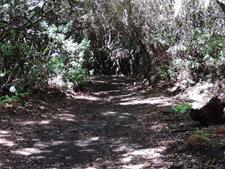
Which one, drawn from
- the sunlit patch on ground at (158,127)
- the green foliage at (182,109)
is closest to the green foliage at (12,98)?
the sunlit patch on ground at (158,127)

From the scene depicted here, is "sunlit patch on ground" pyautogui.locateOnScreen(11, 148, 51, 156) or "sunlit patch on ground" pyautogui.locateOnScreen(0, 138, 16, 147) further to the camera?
"sunlit patch on ground" pyautogui.locateOnScreen(0, 138, 16, 147)

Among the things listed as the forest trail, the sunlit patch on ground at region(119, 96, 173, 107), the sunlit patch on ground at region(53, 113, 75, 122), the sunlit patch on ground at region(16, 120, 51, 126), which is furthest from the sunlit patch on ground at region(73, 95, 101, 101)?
the sunlit patch on ground at region(16, 120, 51, 126)

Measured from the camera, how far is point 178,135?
9047 millimetres

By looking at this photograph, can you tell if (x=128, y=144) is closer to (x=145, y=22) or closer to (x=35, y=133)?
(x=35, y=133)

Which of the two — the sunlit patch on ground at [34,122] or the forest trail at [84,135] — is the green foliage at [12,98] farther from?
the sunlit patch on ground at [34,122]

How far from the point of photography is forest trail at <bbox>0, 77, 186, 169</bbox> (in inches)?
303

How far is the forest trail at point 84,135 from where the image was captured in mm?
7691

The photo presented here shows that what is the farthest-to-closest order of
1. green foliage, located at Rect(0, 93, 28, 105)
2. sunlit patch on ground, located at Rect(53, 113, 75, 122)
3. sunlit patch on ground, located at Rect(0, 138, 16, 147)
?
green foliage, located at Rect(0, 93, 28, 105), sunlit patch on ground, located at Rect(53, 113, 75, 122), sunlit patch on ground, located at Rect(0, 138, 16, 147)

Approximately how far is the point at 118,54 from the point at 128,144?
2575cm

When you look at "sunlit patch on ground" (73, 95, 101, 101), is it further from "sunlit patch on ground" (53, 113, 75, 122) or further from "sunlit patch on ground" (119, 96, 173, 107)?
"sunlit patch on ground" (53, 113, 75, 122)

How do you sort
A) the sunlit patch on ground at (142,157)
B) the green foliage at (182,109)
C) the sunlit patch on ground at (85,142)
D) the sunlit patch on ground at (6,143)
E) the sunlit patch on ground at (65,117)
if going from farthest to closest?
the sunlit patch on ground at (65,117)
the green foliage at (182,109)
the sunlit patch on ground at (85,142)
the sunlit patch on ground at (6,143)
the sunlit patch on ground at (142,157)

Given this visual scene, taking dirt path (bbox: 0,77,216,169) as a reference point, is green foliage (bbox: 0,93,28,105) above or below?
above

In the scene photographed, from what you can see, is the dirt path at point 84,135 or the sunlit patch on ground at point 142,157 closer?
the sunlit patch on ground at point 142,157

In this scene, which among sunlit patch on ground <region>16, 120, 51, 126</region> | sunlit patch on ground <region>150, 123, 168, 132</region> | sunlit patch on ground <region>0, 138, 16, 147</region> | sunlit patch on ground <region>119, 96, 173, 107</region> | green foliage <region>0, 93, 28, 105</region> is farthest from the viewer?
sunlit patch on ground <region>119, 96, 173, 107</region>
